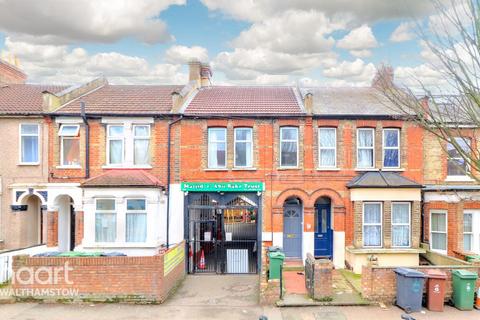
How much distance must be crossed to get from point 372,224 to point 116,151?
11.4 m

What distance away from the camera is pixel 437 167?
51.2ft

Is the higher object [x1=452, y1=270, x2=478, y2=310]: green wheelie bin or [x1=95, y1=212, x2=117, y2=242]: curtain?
[x1=95, y1=212, x2=117, y2=242]: curtain

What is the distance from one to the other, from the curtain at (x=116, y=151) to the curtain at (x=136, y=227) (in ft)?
8.30

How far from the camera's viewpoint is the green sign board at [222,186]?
14656mm

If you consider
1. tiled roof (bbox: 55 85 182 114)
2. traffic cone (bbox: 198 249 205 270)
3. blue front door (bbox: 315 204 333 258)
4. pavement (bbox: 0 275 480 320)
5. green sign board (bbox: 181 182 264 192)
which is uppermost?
tiled roof (bbox: 55 85 182 114)

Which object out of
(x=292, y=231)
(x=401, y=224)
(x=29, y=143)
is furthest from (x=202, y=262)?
(x=29, y=143)

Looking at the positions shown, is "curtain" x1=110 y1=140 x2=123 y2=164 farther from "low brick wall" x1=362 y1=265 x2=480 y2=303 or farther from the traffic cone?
"low brick wall" x1=362 y1=265 x2=480 y2=303

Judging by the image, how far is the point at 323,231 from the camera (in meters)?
15.8

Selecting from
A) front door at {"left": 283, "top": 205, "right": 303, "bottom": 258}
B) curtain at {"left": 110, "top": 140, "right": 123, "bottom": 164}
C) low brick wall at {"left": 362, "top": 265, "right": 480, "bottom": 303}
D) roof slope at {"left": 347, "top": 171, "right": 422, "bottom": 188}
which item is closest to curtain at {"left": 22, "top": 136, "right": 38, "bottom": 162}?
curtain at {"left": 110, "top": 140, "right": 123, "bottom": 164}

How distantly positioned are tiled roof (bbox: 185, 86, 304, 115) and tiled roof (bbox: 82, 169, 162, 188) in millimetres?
3279

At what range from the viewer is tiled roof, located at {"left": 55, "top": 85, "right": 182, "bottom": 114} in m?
15.1

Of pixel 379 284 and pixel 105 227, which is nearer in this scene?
pixel 379 284

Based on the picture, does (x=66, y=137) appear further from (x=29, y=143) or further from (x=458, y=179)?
(x=458, y=179)

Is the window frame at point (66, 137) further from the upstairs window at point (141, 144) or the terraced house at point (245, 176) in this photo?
the upstairs window at point (141, 144)
